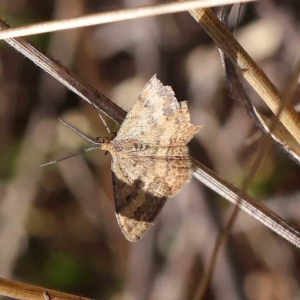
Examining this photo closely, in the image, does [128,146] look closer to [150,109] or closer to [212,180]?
[150,109]

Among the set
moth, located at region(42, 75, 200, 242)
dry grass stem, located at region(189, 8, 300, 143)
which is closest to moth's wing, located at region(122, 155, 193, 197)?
moth, located at region(42, 75, 200, 242)

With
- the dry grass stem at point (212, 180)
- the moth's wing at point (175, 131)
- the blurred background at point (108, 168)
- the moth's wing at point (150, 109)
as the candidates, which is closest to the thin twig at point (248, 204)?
the dry grass stem at point (212, 180)

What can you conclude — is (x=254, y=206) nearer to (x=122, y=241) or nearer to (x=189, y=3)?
(x=189, y=3)

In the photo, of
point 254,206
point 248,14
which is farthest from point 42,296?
point 248,14

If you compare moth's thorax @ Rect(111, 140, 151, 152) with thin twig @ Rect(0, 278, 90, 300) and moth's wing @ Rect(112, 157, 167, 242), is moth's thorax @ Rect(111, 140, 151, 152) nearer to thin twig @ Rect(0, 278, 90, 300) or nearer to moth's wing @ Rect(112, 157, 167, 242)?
moth's wing @ Rect(112, 157, 167, 242)

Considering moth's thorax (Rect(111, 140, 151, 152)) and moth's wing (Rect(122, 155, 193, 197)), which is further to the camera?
moth's thorax (Rect(111, 140, 151, 152))

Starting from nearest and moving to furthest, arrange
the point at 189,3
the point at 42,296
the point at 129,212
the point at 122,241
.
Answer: the point at 189,3 → the point at 42,296 → the point at 129,212 → the point at 122,241
